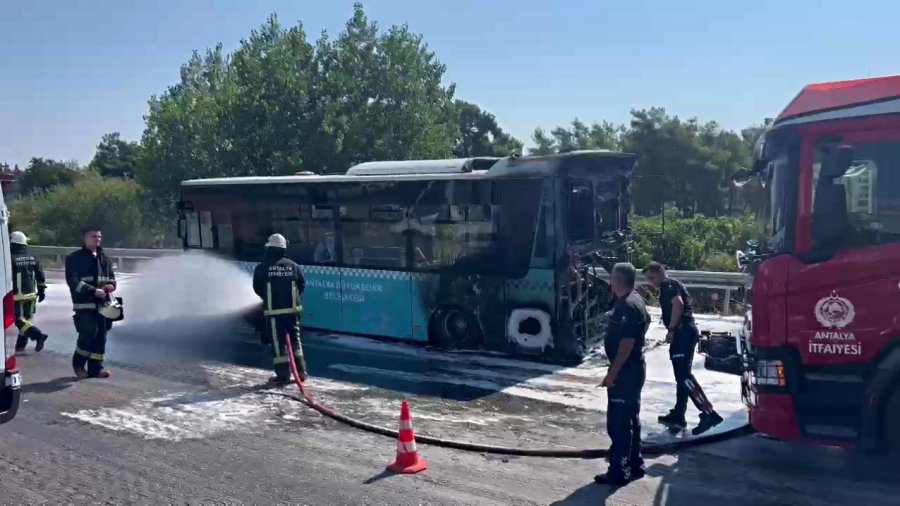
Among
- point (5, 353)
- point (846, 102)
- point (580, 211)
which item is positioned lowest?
point (5, 353)

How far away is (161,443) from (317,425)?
5.08ft

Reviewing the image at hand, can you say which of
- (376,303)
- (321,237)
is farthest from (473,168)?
(321,237)

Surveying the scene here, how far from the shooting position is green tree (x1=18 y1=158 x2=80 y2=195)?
61.8 metres

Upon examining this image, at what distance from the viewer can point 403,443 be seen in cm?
730

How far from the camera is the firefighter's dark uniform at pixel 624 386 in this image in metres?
6.73

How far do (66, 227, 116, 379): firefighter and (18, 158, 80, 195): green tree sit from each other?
53300 millimetres

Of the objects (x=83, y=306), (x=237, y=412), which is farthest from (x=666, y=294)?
(x=83, y=306)

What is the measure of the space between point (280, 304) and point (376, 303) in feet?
8.65

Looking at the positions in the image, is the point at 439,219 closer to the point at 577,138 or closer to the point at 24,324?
the point at 24,324

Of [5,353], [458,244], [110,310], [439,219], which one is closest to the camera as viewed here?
[5,353]

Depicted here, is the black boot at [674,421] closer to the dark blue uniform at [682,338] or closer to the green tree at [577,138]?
the dark blue uniform at [682,338]

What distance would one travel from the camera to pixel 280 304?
36.0 feet

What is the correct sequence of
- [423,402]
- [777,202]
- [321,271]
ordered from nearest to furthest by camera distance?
[777,202], [423,402], [321,271]

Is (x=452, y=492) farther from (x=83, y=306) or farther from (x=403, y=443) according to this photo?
(x=83, y=306)
